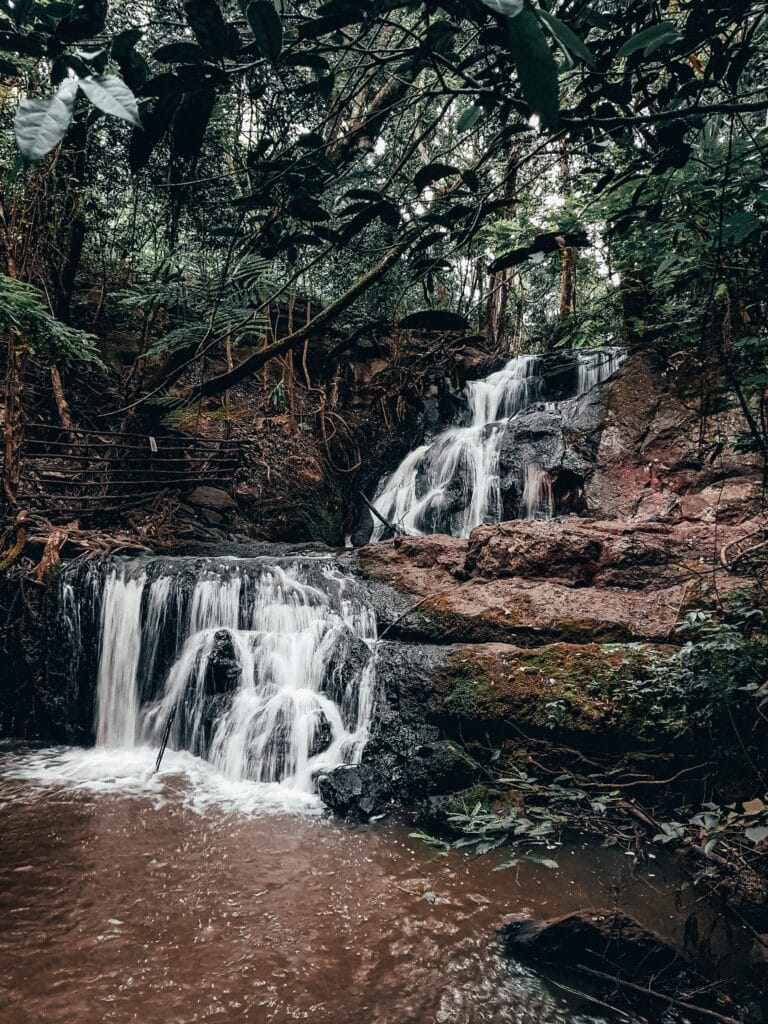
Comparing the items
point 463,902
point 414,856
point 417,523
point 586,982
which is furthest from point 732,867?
point 417,523

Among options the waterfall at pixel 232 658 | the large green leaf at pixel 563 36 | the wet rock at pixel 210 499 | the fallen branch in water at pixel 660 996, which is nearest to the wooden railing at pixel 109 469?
the wet rock at pixel 210 499

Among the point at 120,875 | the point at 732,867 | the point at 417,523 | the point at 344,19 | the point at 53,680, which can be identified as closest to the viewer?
the point at 344,19

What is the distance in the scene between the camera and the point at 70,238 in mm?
9141

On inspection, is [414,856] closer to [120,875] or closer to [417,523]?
[120,875]

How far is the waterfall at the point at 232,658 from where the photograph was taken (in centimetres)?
579

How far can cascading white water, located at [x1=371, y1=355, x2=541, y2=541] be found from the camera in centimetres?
983

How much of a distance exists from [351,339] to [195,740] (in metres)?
5.79

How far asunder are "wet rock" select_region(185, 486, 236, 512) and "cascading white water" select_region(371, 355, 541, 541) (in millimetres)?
2835

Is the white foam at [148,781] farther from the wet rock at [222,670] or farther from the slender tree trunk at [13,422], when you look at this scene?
the slender tree trunk at [13,422]

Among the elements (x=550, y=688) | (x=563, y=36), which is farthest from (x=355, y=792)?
(x=563, y=36)

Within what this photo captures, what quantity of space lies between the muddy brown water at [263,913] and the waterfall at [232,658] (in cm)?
83

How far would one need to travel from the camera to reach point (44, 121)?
2.61 ft

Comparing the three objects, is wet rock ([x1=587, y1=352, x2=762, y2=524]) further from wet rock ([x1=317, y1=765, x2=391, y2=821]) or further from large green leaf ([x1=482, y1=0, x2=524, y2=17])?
large green leaf ([x1=482, y1=0, x2=524, y2=17])

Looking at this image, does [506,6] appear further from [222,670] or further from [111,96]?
[222,670]
